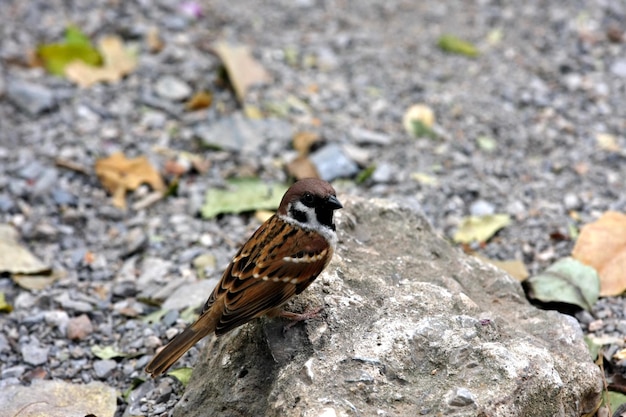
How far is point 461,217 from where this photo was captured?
673 centimetres

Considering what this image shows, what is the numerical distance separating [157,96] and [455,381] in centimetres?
518

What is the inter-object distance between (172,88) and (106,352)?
3660mm

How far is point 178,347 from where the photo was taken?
4305 mm

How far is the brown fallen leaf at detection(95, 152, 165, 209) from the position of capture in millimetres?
6934

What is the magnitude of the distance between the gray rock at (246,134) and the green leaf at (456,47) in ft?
8.23

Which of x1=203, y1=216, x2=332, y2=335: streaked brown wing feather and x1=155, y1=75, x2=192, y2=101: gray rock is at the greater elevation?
x1=203, y1=216, x2=332, y2=335: streaked brown wing feather

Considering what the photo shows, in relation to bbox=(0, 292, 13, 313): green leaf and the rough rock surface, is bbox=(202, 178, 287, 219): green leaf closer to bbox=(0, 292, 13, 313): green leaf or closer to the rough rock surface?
bbox=(0, 292, 13, 313): green leaf

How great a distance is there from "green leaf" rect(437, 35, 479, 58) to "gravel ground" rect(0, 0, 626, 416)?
0.09 metres

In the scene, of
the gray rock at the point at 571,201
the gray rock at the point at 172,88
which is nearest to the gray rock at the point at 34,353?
the gray rock at the point at 172,88

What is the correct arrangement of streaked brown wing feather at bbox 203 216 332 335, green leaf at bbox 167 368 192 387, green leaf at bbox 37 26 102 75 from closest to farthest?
streaked brown wing feather at bbox 203 216 332 335 < green leaf at bbox 167 368 192 387 < green leaf at bbox 37 26 102 75

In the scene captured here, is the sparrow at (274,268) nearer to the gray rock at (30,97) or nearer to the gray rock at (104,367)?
the gray rock at (104,367)

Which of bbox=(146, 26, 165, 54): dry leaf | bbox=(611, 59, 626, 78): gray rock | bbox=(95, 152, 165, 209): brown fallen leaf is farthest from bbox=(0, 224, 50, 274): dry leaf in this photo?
bbox=(611, 59, 626, 78): gray rock

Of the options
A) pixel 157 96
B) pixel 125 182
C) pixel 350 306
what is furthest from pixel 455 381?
pixel 157 96

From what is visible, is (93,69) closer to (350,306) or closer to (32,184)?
(32,184)
